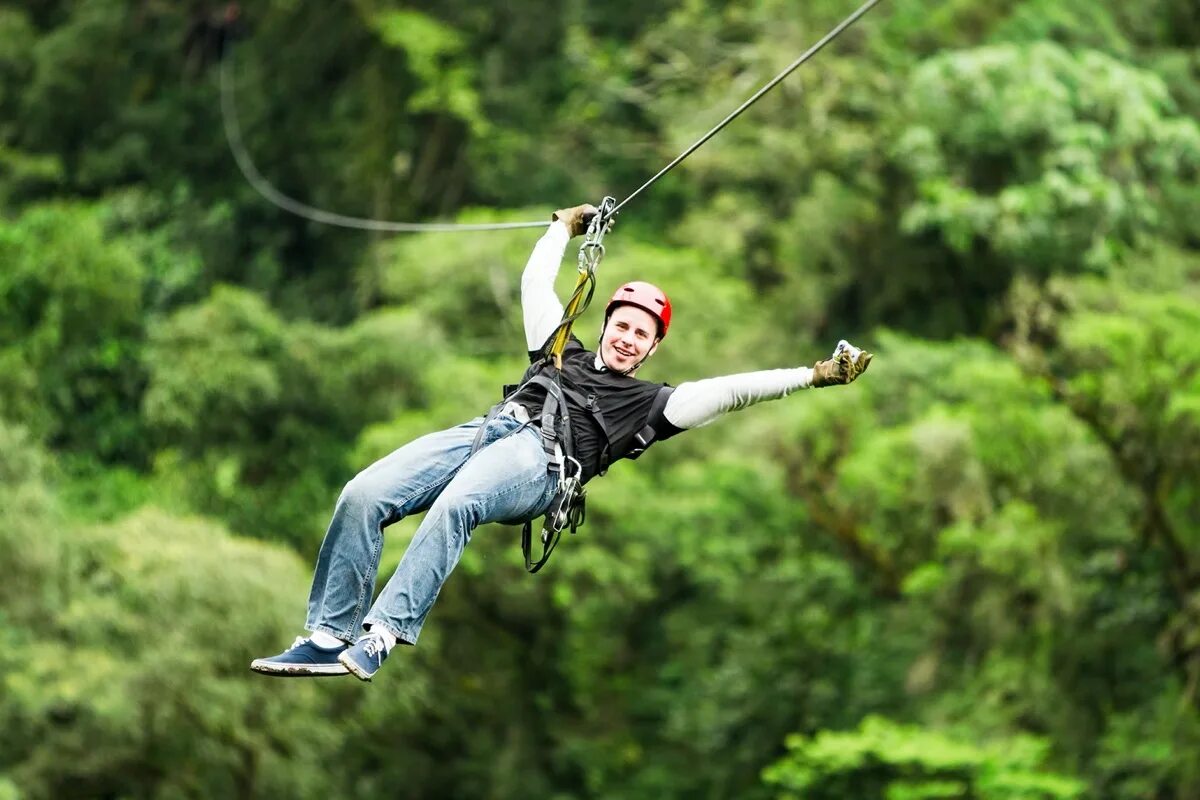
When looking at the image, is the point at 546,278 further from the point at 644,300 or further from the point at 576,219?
the point at 644,300

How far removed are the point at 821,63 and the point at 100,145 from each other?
38.4ft

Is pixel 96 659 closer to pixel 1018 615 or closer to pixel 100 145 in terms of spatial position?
pixel 1018 615

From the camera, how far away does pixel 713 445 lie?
19.7 metres

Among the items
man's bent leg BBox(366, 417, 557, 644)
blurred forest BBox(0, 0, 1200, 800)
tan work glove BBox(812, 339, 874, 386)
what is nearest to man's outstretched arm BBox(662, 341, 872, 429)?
tan work glove BBox(812, 339, 874, 386)

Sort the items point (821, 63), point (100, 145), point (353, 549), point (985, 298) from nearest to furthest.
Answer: point (353, 549), point (985, 298), point (821, 63), point (100, 145)

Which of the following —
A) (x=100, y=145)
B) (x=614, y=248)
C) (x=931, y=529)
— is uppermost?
(x=100, y=145)

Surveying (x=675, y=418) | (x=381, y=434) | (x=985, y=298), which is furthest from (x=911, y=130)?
(x=675, y=418)

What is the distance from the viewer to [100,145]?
95.0ft

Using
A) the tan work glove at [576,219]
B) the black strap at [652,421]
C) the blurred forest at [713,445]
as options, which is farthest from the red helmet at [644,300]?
the blurred forest at [713,445]

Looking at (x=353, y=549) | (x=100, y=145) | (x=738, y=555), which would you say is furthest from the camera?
(x=100, y=145)

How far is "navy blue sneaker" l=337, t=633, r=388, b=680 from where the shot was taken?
226 inches

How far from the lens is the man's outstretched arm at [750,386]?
5.92m

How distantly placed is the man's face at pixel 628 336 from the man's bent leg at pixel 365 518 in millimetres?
586

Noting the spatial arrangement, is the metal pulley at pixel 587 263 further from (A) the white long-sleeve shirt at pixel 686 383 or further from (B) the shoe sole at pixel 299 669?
(B) the shoe sole at pixel 299 669
